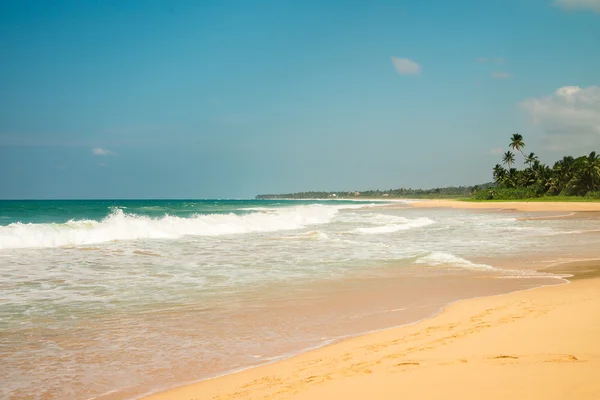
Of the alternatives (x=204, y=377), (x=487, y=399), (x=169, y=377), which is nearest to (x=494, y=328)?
(x=487, y=399)

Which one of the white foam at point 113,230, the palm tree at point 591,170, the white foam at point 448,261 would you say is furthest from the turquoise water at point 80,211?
the palm tree at point 591,170

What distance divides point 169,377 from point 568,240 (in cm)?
2211

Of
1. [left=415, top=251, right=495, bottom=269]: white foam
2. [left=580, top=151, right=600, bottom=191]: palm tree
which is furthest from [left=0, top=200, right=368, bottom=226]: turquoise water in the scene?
[left=580, top=151, right=600, bottom=191]: palm tree

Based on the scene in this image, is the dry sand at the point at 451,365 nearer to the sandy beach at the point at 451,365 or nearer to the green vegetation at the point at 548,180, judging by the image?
the sandy beach at the point at 451,365

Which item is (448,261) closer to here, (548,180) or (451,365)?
(451,365)

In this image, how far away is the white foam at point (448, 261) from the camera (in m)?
14.2

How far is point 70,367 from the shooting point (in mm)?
5684

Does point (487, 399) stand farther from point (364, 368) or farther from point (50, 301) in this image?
point (50, 301)

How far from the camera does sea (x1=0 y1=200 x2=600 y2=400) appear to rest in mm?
5754

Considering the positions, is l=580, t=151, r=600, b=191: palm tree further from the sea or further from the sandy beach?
the sandy beach

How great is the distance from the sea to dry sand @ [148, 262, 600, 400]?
2.27 ft

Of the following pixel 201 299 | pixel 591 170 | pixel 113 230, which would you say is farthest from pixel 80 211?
pixel 591 170

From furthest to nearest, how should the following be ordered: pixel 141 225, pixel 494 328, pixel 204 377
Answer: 1. pixel 141 225
2. pixel 494 328
3. pixel 204 377

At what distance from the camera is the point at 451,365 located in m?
4.82
